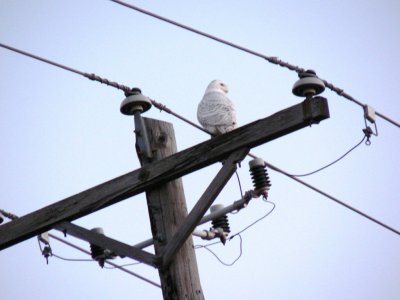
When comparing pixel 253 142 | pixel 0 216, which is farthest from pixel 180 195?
pixel 0 216

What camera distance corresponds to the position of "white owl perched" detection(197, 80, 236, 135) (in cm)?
609

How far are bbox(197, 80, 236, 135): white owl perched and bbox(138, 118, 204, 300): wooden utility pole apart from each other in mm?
565

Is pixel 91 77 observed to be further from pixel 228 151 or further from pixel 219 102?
pixel 228 151

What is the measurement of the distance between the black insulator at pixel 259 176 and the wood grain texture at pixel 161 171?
51 cm

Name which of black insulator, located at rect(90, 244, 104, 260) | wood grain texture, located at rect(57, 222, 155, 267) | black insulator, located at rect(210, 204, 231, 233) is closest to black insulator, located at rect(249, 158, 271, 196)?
black insulator, located at rect(210, 204, 231, 233)

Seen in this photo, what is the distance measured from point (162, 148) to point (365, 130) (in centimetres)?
136

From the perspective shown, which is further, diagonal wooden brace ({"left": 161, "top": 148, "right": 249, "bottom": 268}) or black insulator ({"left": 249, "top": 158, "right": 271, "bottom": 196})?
black insulator ({"left": 249, "top": 158, "right": 271, "bottom": 196})

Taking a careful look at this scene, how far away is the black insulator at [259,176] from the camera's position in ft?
17.9

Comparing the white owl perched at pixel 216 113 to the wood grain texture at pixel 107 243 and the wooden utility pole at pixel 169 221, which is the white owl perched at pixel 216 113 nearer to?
the wooden utility pole at pixel 169 221

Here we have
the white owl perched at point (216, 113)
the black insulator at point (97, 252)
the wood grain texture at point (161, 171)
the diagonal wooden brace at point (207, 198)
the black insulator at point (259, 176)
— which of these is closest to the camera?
the wood grain texture at point (161, 171)

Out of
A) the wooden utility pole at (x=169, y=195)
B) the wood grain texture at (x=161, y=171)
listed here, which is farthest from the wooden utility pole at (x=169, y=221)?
the wood grain texture at (x=161, y=171)

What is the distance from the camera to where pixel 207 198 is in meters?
4.91

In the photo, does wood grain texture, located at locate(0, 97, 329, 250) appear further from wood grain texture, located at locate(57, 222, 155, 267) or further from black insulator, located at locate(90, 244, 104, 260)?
black insulator, located at locate(90, 244, 104, 260)

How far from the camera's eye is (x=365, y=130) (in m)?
5.55
